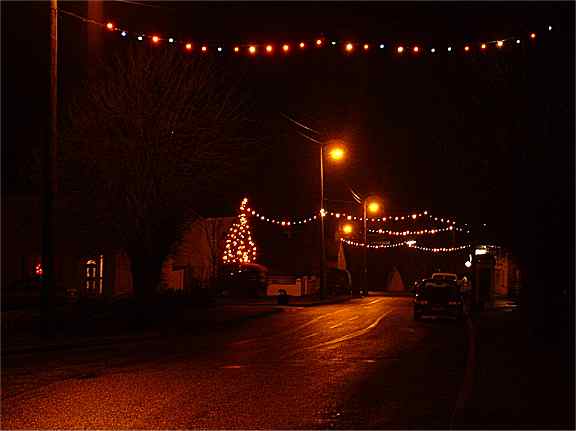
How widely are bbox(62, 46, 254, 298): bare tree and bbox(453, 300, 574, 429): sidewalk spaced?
1045cm

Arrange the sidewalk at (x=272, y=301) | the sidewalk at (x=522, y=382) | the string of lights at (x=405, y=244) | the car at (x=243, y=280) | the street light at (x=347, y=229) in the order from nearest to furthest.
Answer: the sidewalk at (x=522, y=382)
the sidewalk at (x=272, y=301)
the car at (x=243, y=280)
the street light at (x=347, y=229)
the string of lights at (x=405, y=244)

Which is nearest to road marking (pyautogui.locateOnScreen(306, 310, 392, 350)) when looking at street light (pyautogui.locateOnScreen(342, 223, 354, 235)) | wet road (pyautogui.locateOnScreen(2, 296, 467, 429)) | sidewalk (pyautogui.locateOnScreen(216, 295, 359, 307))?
wet road (pyautogui.locateOnScreen(2, 296, 467, 429))

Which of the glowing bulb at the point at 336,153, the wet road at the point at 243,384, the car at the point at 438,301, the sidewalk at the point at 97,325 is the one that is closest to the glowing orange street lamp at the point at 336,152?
the glowing bulb at the point at 336,153

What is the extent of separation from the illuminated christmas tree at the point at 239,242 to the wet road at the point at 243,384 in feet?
95.3

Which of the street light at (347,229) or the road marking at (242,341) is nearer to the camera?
the road marking at (242,341)

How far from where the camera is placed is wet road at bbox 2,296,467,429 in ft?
35.7

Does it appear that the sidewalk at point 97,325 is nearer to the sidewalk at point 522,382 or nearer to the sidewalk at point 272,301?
the sidewalk at point 522,382

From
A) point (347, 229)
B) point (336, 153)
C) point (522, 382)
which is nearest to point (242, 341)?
point (522, 382)

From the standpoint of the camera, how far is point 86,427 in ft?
33.6

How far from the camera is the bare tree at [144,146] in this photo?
2673 cm

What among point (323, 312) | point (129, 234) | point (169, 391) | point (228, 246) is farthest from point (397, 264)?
point (169, 391)

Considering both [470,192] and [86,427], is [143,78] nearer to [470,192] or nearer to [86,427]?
[470,192]

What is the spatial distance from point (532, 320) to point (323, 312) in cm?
1513

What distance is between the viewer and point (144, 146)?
26688 mm
